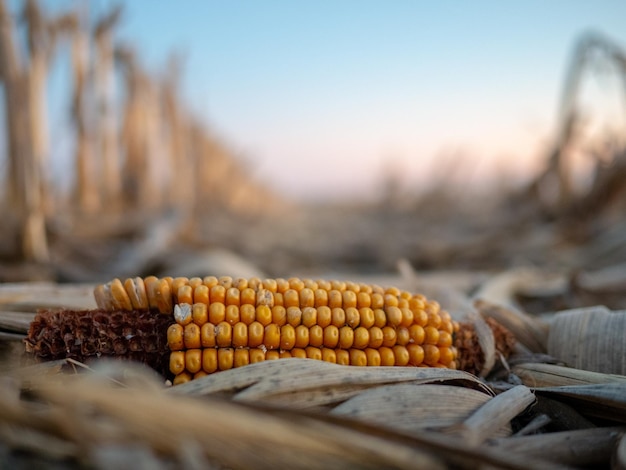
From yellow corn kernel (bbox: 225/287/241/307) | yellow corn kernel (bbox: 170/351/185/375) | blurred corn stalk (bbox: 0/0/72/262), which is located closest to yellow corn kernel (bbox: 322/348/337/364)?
yellow corn kernel (bbox: 225/287/241/307)

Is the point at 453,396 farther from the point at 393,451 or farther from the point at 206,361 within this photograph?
the point at 206,361

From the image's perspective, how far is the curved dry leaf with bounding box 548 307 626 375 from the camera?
1692 mm

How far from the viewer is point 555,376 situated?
5.03 feet

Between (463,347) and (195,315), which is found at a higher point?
(195,315)

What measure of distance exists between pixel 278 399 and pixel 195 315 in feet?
1.21

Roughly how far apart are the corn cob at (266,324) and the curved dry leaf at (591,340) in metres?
0.53

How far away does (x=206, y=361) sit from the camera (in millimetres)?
1349

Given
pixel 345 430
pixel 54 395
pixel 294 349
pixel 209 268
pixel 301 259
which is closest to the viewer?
pixel 54 395

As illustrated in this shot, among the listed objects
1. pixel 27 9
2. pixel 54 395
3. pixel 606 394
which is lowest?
pixel 606 394

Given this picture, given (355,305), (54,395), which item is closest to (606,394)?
(355,305)

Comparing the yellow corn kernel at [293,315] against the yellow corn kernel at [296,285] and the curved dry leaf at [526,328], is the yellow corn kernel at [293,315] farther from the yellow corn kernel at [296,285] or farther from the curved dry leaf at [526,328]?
the curved dry leaf at [526,328]

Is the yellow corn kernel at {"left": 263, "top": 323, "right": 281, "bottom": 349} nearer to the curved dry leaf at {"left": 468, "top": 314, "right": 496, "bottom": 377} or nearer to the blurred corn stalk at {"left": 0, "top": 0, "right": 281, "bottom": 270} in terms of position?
the curved dry leaf at {"left": 468, "top": 314, "right": 496, "bottom": 377}

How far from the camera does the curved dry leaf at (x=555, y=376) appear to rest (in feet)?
4.71

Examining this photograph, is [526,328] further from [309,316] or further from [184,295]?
[184,295]
